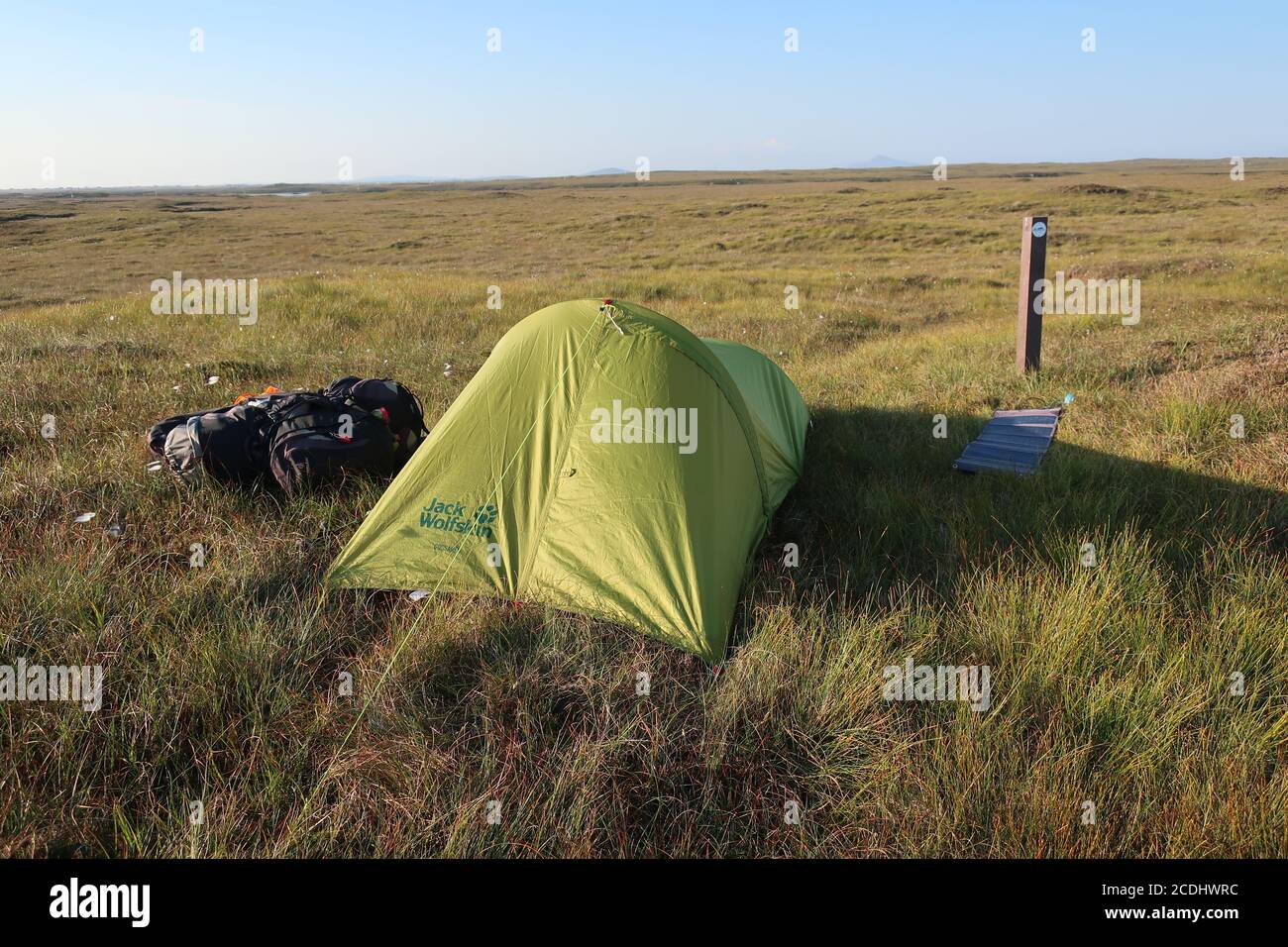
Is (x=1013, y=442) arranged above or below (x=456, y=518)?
above

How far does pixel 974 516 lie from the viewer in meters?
4.28

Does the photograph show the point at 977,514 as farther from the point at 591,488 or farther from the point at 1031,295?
the point at 1031,295

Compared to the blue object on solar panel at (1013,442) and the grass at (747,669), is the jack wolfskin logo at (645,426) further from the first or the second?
the blue object on solar panel at (1013,442)

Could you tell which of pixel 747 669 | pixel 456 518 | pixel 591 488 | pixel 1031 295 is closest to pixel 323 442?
pixel 456 518

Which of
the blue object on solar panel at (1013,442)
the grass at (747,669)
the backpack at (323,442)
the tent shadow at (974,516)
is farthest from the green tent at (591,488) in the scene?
the blue object on solar panel at (1013,442)

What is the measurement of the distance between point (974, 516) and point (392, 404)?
3.83 m

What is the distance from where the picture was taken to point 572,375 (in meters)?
4.03

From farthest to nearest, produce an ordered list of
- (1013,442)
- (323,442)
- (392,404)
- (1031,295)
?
(1031,295)
(1013,442)
(392,404)
(323,442)

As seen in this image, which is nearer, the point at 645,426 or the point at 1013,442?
the point at 645,426

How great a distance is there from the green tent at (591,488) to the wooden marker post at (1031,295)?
437cm

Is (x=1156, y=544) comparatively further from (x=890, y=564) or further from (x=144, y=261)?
Answer: (x=144, y=261)

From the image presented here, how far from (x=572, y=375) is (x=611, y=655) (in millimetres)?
1538

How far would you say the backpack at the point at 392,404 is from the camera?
532 centimetres
